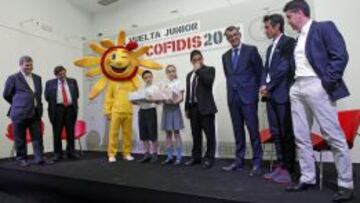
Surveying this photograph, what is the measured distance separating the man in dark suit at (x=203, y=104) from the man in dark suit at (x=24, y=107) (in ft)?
6.51

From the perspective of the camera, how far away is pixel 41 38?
540 centimetres

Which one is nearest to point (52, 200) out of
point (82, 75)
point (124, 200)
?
point (124, 200)

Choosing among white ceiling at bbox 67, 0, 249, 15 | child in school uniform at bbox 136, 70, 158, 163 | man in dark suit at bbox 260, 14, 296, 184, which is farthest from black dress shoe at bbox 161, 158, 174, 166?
white ceiling at bbox 67, 0, 249, 15

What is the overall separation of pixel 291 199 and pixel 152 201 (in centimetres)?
106

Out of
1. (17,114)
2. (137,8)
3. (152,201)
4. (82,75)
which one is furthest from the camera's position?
(82,75)

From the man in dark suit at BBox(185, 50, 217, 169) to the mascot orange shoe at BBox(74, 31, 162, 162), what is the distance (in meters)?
1.00

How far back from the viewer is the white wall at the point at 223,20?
137 inches

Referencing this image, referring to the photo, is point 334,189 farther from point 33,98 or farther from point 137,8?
point 137,8

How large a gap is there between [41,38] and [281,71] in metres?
4.47

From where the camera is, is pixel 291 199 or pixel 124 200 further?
pixel 124 200

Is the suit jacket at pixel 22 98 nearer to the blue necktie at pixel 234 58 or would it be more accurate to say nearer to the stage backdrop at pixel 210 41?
the stage backdrop at pixel 210 41

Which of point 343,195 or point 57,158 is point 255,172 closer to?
point 343,195

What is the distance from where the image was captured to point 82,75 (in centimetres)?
615

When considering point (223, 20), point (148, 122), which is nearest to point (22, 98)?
point (148, 122)
